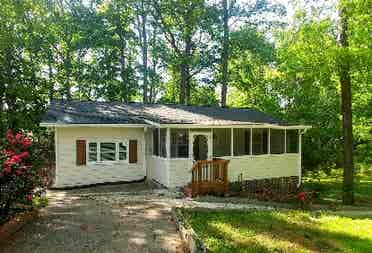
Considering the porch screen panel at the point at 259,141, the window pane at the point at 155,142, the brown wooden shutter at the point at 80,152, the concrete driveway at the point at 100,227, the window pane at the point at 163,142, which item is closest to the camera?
the concrete driveway at the point at 100,227

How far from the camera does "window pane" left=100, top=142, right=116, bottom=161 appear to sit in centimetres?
1756

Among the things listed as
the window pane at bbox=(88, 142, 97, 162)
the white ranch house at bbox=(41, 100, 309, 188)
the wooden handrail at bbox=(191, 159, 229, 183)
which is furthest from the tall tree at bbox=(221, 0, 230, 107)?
the window pane at bbox=(88, 142, 97, 162)

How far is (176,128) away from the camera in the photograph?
16734 mm

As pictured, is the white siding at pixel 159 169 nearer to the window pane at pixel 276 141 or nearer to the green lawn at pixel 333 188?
the window pane at pixel 276 141

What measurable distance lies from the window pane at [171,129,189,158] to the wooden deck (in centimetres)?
155

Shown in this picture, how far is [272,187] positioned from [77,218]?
10.4 meters

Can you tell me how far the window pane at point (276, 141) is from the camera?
2019cm

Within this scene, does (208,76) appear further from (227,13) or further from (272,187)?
(272,187)

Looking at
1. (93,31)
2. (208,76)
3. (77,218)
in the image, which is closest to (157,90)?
(208,76)

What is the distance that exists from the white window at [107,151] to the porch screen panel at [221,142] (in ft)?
15.0

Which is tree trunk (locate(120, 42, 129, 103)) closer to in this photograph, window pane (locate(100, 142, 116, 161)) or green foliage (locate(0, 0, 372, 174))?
green foliage (locate(0, 0, 372, 174))

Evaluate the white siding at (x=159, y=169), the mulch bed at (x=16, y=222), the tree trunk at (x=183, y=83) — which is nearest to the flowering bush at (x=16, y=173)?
the mulch bed at (x=16, y=222)

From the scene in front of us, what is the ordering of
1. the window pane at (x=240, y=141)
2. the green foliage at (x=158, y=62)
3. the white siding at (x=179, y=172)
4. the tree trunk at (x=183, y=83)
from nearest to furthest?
1. the white siding at (x=179, y=172)
2. the window pane at (x=240, y=141)
3. the green foliage at (x=158, y=62)
4. the tree trunk at (x=183, y=83)

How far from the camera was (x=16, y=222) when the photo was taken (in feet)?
29.6
